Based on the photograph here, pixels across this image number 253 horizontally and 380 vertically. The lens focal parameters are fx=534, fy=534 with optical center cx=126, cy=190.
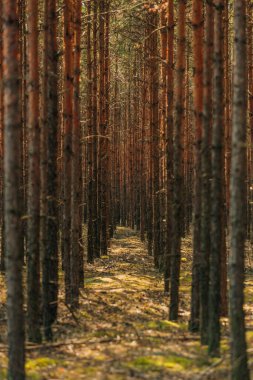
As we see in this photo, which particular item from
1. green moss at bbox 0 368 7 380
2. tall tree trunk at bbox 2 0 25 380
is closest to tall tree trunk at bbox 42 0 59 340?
green moss at bbox 0 368 7 380

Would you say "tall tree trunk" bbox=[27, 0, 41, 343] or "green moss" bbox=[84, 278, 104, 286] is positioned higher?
"tall tree trunk" bbox=[27, 0, 41, 343]

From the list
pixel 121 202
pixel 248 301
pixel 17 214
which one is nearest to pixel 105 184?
pixel 248 301

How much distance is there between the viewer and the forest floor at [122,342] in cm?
772

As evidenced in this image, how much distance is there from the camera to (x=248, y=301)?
13.2m

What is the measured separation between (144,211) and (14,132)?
62.9 ft

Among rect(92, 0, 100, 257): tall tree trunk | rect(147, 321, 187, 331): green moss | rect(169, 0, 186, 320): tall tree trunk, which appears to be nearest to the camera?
rect(147, 321, 187, 331): green moss

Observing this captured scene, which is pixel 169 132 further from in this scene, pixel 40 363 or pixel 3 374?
pixel 3 374

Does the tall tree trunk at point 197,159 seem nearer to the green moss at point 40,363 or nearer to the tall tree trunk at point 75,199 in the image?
the tall tree trunk at point 75,199

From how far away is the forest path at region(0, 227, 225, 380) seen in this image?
305 inches

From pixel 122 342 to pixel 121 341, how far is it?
65 mm

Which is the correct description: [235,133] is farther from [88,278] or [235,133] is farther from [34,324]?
[88,278]

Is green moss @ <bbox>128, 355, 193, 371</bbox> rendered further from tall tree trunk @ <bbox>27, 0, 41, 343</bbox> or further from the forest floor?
tall tree trunk @ <bbox>27, 0, 41, 343</bbox>

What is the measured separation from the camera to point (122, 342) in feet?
30.4

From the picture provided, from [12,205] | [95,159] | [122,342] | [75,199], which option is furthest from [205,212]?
[95,159]
